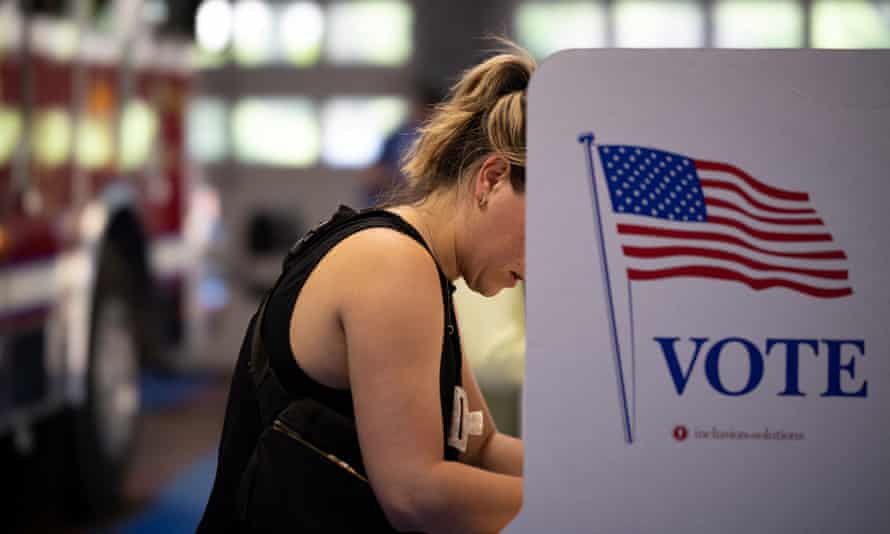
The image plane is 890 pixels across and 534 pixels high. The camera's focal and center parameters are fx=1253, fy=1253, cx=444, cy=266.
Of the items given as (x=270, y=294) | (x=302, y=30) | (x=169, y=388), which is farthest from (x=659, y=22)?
(x=270, y=294)

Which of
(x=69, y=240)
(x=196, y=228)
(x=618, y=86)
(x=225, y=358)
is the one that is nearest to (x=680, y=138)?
(x=618, y=86)

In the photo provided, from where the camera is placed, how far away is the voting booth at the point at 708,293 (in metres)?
1.44

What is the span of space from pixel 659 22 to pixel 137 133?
425 cm

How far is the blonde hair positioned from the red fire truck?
2.72 meters

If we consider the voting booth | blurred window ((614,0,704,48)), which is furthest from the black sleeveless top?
blurred window ((614,0,704,48))

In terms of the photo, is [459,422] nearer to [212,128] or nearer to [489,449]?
[489,449]

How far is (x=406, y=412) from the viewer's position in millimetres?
1560

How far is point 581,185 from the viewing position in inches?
57.0

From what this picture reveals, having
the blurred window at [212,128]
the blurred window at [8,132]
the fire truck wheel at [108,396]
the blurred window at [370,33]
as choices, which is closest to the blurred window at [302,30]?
the blurred window at [370,33]

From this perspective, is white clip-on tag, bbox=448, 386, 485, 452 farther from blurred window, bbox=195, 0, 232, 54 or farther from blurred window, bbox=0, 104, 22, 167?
blurred window, bbox=195, 0, 232, 54

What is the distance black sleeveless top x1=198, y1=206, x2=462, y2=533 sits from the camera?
67.0 inches

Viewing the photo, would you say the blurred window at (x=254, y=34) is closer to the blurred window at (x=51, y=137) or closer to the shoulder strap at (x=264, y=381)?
the blurred window at (x=51, y=137)

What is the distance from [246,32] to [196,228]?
10.9 feet

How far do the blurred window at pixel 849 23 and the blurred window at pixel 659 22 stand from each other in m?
0.77
